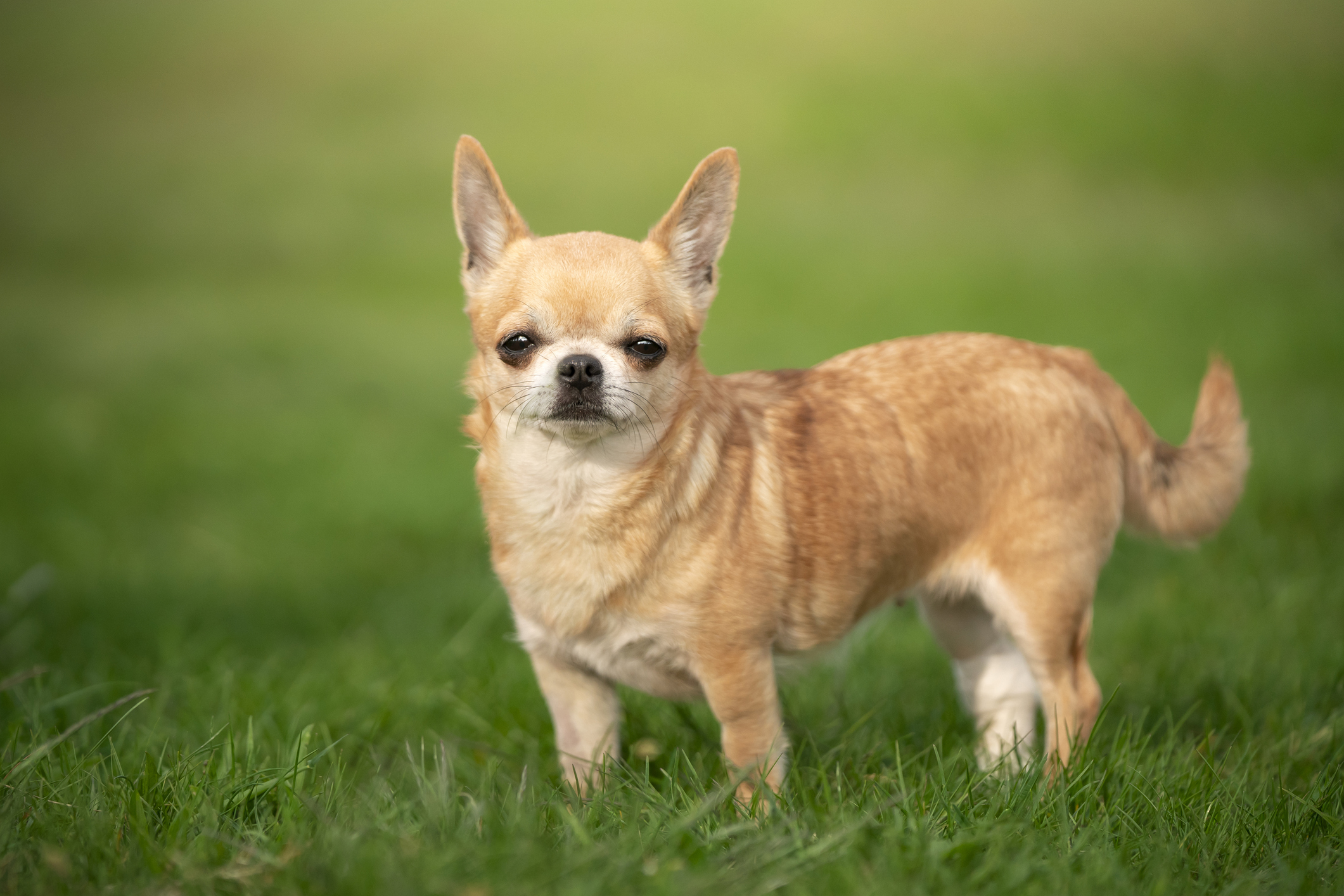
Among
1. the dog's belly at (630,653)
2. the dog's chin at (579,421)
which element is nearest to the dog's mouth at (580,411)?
the dog's chin at (579,421)

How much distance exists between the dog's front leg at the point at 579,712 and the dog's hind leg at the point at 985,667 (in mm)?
1257

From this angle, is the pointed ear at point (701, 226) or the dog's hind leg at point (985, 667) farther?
the dog's hind leg at point (985, 667)

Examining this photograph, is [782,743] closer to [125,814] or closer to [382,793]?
[382,793]

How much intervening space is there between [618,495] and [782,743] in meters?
0.85

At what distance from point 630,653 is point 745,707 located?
1.18ft

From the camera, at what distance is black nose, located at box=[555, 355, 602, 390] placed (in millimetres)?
2996

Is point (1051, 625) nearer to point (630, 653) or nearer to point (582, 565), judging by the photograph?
point (630, 653)

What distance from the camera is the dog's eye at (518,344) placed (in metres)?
3.17

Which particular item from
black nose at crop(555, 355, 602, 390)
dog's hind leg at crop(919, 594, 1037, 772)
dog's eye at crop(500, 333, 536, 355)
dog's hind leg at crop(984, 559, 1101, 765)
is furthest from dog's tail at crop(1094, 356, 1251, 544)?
dog's eye at crop(500, 333, 536, 355)

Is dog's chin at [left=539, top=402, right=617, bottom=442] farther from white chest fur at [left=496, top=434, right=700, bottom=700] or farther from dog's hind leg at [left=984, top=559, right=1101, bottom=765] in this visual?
dog's hind leg at [left=984, top=559, right=1101, bottom=765]

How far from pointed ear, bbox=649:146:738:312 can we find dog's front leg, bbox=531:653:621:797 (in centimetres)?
119

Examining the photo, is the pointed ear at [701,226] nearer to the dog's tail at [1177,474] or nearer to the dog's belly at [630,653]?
the dog's belly at [630,653]

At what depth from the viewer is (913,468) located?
11.5ft

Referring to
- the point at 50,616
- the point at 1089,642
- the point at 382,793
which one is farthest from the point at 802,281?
the point at 382,793
